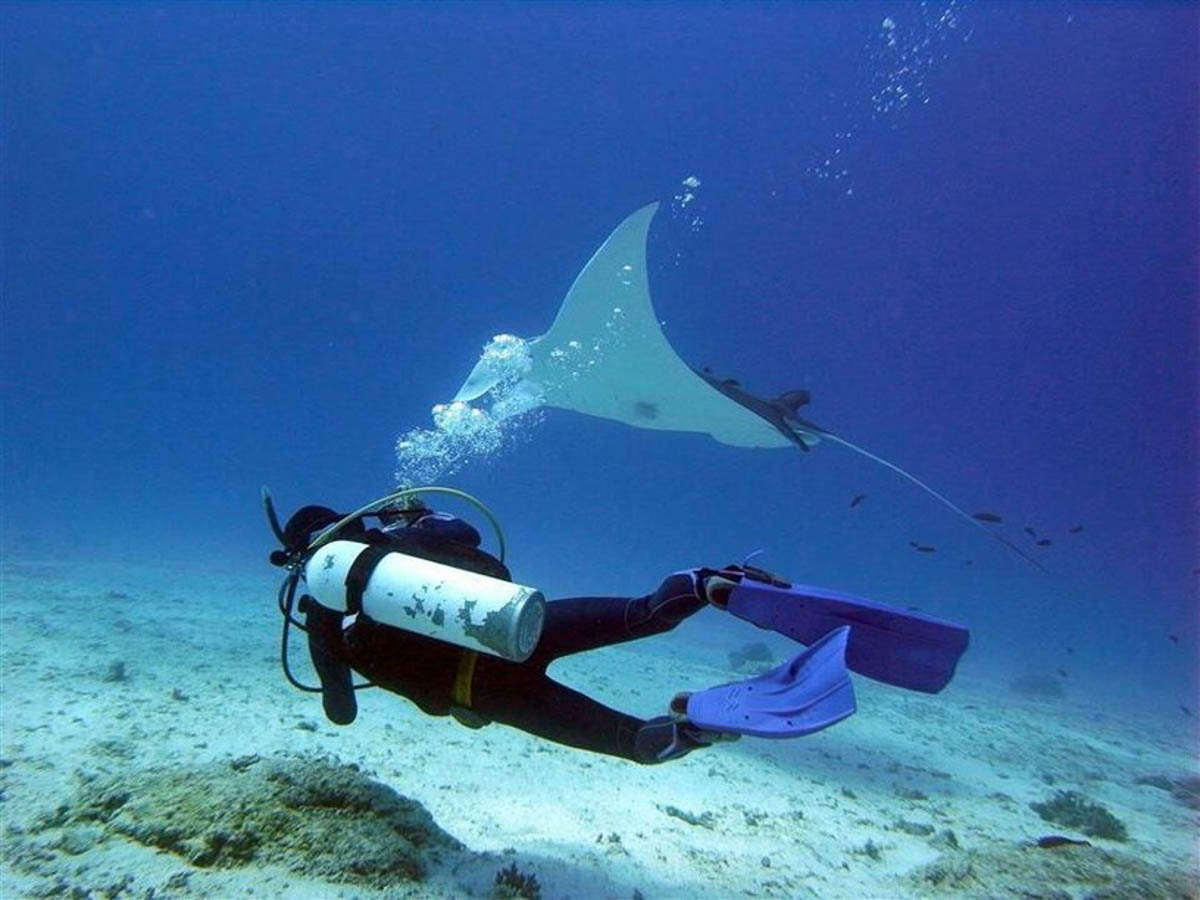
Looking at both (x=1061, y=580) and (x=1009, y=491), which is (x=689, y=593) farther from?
(x=1061, y=580)

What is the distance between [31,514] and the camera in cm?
4181

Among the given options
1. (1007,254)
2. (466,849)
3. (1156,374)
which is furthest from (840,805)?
(1156,374)

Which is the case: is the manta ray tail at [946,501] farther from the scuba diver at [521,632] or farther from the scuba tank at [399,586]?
the scuba tank at [399,586]

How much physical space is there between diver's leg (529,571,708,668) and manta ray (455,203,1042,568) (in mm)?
4735

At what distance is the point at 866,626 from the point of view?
11.1 ft

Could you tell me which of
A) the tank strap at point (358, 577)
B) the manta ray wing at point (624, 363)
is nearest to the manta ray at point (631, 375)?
the manta ray wing at point (624, 363)

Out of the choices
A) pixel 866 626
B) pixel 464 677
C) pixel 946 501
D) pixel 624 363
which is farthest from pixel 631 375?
pixel 464 677

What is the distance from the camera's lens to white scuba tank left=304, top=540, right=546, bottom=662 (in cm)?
274

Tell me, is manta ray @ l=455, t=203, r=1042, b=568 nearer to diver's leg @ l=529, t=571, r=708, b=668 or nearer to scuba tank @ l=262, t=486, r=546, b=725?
diver's leg @ l=529, t=571, r=708, b=668

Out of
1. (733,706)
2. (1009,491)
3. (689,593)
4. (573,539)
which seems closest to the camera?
(733,706)

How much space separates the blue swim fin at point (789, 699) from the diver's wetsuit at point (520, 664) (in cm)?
26

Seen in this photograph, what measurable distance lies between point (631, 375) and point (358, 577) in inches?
270

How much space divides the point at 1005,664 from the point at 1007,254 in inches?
1135

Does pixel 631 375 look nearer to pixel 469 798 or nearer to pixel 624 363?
pixel 624 363
